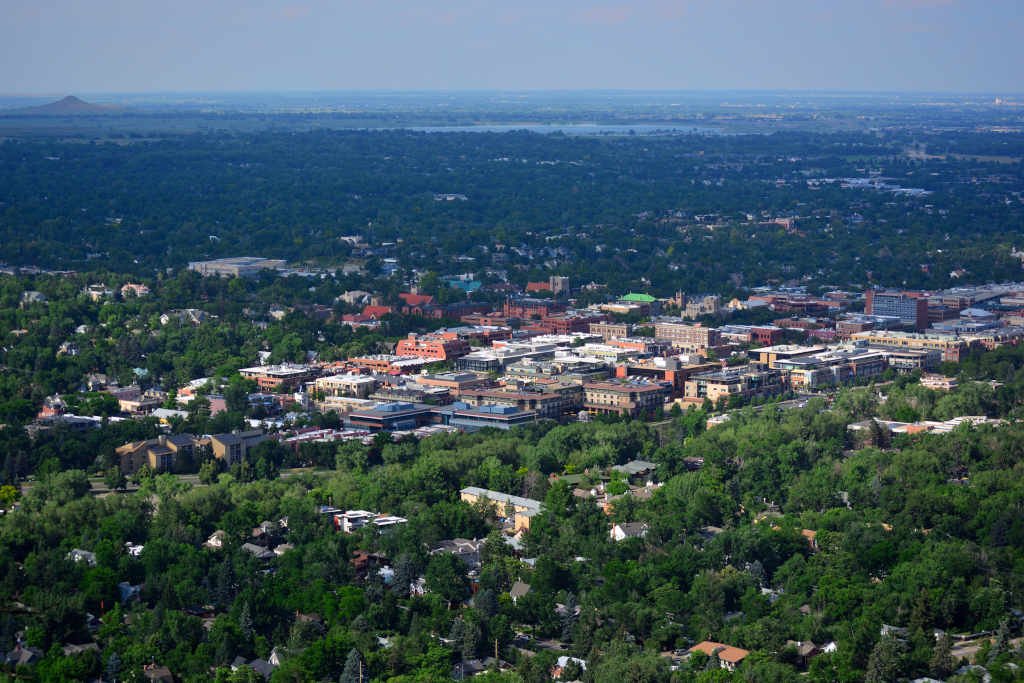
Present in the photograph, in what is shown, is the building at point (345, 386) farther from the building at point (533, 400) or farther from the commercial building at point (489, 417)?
the commercial building at point (489, 417)

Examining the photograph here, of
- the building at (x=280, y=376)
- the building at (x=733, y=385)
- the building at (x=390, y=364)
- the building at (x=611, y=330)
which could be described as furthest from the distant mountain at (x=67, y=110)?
the building at (x=733, y=385)

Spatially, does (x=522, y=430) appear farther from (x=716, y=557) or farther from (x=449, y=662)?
(x=449, y=662)

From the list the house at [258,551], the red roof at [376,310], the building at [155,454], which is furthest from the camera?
the red roof at [376,310]

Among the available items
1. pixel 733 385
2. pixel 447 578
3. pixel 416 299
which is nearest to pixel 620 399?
pixel 733 385

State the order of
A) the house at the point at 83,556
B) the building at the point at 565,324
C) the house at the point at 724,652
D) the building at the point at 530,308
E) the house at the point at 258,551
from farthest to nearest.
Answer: the building at the point at 530,308
the building at the point at 565,324
the house at the point at 258,551
the house at the point at 83,556
the house at the point at 724,652

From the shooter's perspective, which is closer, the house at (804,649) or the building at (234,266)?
the house at (804,649)

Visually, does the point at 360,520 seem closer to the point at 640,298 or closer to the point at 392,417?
the point at 392,417

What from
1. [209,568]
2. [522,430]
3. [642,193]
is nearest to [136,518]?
[209,568]
